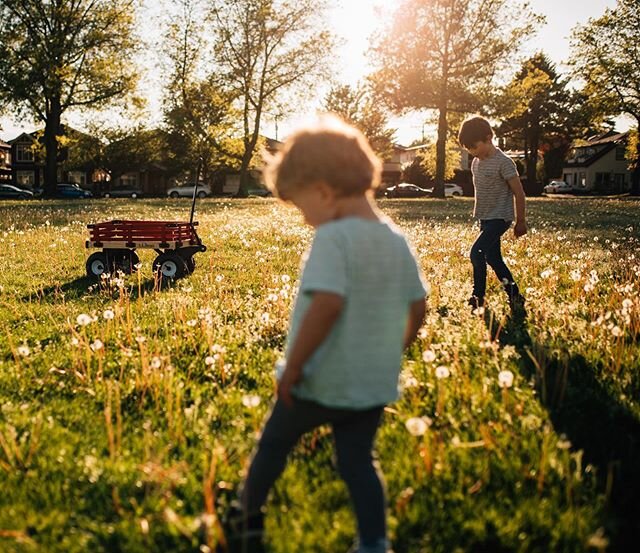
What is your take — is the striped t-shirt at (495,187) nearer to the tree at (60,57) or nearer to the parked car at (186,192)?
the tree at (60,57)

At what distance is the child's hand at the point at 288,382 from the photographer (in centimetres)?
251

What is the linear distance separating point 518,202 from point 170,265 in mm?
5179

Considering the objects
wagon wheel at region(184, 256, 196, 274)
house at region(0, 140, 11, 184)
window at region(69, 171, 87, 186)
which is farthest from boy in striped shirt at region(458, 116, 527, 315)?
window at region(69, 171, 87, 186)

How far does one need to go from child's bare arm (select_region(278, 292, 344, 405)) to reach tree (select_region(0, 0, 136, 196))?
4668 centimetres

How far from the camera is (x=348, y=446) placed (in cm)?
271

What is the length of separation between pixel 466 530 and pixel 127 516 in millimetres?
1642

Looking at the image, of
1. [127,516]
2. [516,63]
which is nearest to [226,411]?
[127,516]

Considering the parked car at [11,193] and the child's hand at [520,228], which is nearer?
the child's hand at [520,228]

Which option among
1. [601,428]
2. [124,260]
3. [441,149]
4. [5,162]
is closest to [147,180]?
[5,162]

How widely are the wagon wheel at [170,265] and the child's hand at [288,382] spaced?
289 inches

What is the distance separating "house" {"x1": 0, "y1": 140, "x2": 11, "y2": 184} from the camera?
3976 inches

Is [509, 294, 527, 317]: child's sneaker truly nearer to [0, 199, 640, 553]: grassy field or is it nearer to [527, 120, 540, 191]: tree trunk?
[0, 199, 640, 553]: grassy field

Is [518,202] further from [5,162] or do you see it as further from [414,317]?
[5,162]

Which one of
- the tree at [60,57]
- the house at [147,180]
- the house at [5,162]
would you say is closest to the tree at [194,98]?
the tree at [60,57]
